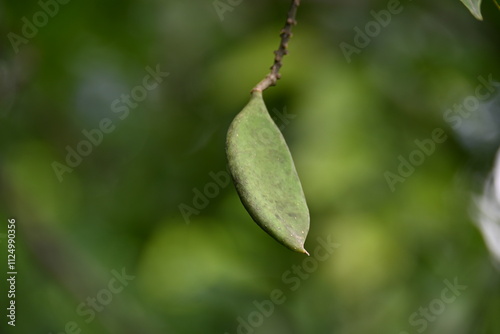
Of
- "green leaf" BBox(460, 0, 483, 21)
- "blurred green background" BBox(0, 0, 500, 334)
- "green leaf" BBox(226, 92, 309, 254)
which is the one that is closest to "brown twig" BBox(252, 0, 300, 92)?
"green leaf" BBox(226, 92, 309, 254)

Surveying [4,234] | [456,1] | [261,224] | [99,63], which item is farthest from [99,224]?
[261,224]

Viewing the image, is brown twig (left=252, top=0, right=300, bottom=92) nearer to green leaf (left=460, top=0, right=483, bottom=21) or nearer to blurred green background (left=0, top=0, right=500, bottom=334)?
green leaf (left=460, top=0, right=483, bottom=21)

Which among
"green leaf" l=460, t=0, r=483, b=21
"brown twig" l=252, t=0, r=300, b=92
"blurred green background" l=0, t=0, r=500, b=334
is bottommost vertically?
"blurred green background" l=0, t=0, r=500, b=334

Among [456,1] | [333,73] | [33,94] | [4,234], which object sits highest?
[456,1]

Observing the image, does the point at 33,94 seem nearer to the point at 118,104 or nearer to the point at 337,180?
the point at 118,104

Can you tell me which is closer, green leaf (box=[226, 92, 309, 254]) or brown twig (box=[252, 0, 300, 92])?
green leaf (box=[226, 92, 309, 254])

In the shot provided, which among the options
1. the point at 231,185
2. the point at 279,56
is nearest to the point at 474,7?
the point at 279,56
